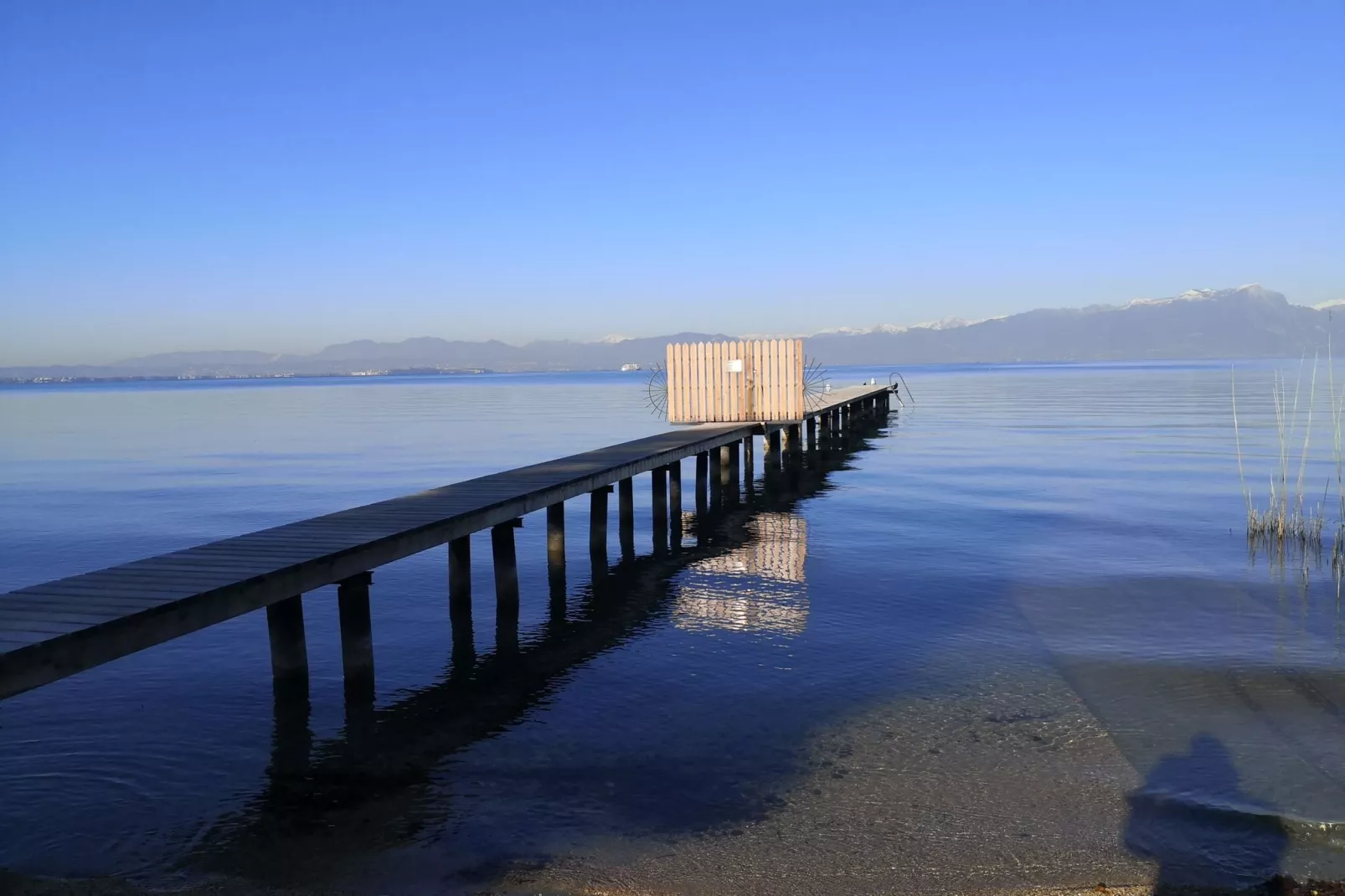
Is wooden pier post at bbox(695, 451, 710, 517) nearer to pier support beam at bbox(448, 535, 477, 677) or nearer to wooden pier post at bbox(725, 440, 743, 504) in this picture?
wooden pier post at bbox(725, 440, 743, 504)

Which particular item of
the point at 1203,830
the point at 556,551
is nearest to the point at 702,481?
the point at 556,551

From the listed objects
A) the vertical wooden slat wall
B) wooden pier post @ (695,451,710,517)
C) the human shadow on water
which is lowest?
the human shadow on water

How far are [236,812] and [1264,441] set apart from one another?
30.4 m

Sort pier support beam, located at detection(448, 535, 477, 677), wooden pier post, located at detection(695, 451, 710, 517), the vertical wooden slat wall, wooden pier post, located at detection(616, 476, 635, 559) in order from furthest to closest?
the vertical wooden slat wall
wooden pier post, located at detection(695, 451, 710, 517)
wooden pier post, located at detection(616, 476, 635, 559)
pier support beam, located at detection(448, 535, 477, 677)

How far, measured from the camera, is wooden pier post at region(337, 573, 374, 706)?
885cm

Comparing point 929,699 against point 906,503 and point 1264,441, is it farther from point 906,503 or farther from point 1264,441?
point 1264,441

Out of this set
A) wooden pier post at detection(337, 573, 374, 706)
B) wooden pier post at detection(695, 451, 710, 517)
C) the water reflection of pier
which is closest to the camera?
the water reflection of pier

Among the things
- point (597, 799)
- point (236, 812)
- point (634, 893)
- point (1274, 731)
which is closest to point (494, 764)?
point (597, 799)

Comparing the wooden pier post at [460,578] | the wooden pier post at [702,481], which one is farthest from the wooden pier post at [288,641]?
the wooden pier post at [702,481]

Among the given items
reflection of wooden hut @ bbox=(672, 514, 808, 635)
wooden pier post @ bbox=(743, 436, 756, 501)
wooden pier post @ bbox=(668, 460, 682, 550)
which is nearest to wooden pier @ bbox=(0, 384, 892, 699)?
wooden pier post @ bbox=(668, 460, 682, 550)

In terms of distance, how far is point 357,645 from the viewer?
8992 mm

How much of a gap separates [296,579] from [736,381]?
14.8m

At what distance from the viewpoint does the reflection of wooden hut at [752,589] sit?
11.3 meters

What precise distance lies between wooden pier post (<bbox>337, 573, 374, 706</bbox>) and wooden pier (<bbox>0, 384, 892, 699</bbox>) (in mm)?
10
